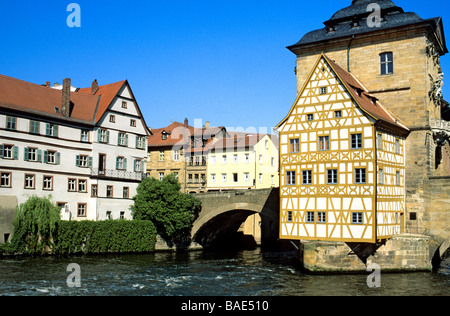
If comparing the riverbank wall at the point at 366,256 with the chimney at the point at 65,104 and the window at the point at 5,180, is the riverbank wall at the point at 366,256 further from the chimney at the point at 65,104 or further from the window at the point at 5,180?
the chimney at the point at 65,104

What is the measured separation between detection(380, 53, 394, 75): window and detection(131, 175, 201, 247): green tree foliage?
66.6ft

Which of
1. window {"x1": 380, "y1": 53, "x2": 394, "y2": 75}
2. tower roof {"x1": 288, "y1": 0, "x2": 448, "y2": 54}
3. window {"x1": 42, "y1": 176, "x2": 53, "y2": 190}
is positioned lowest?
window {"x1": 42, "y1": 176, "x2": 53, "y2": 190}

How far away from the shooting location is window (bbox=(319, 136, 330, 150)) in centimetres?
3190

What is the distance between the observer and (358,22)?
37.3m

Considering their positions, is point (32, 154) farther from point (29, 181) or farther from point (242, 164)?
point (242, 164)

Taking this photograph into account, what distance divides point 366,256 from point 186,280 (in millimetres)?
11593

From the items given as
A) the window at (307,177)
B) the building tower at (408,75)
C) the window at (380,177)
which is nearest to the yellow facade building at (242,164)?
the building tower at (408,75)

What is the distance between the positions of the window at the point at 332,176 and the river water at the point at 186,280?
5.90 m

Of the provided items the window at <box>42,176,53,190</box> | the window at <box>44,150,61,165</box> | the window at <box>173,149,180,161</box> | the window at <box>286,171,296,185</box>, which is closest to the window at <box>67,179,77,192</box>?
the window at <box>42,176,53,190</box>

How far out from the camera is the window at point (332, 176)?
3134 centimetres

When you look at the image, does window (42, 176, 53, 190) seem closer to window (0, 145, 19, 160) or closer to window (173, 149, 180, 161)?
window (0, 145, 19, 160)

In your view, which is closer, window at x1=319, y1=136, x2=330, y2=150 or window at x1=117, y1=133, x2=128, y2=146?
window at x1=319, y1=136, x2=330, y2=150

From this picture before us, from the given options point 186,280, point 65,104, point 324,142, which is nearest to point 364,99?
point 324,142
